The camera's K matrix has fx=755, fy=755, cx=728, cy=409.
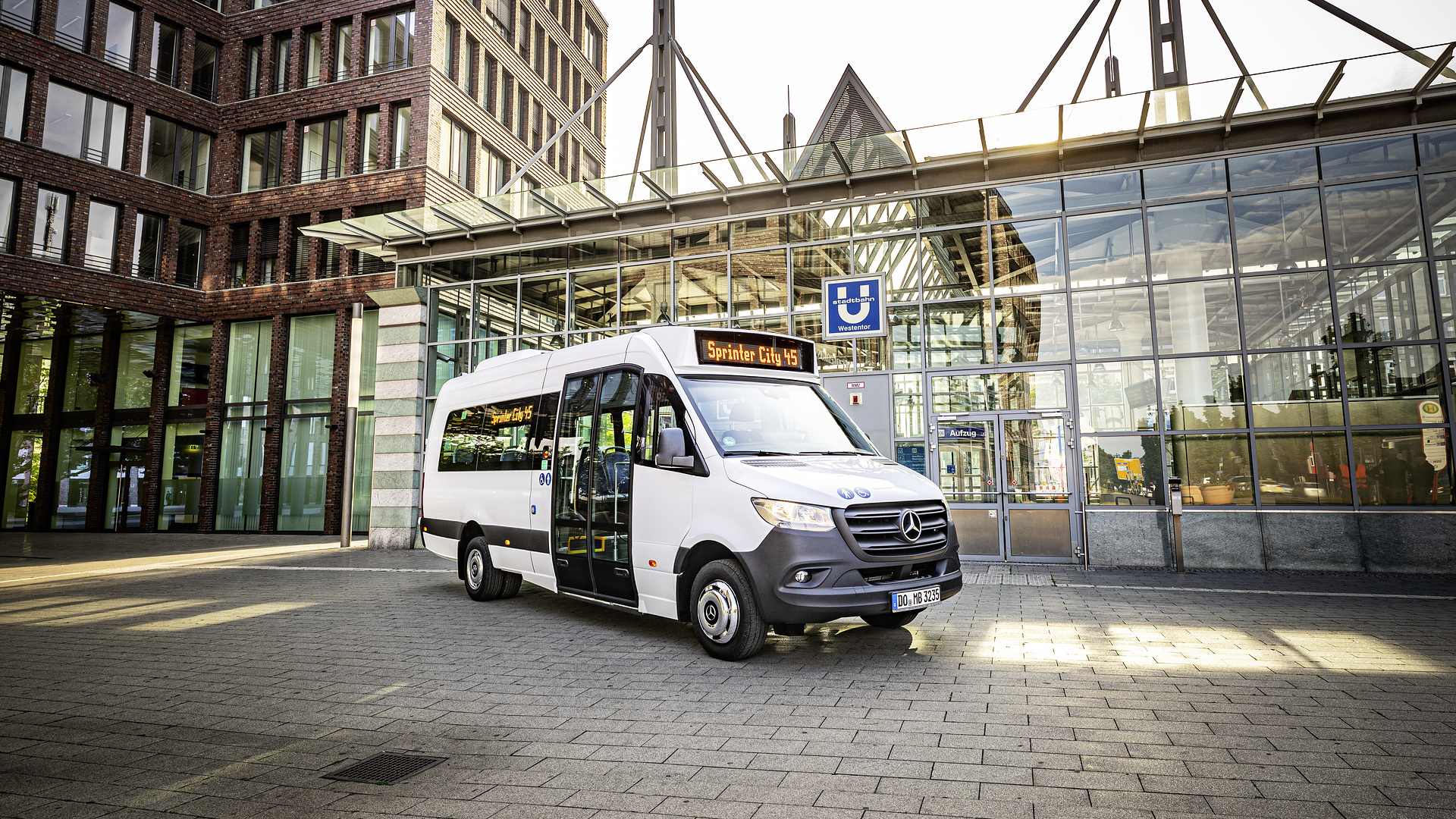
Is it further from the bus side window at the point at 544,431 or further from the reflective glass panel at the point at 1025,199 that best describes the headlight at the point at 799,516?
the reflective glass panel at the point at 1025,199

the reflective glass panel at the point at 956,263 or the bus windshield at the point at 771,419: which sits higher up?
the reflective glass panel at the point at 956,263

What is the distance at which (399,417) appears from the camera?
1744 centimetres

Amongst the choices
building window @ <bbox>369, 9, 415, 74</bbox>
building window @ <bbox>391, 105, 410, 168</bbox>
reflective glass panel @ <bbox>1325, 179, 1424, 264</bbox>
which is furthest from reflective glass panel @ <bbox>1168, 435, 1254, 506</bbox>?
building window @ <bbox>369, 9, 415, 74</bbox>

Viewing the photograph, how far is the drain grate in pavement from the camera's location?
3.57 meters

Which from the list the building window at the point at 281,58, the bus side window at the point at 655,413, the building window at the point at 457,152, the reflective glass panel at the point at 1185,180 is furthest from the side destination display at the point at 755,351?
the building window at the point at 281,58

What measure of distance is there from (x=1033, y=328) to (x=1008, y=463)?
2.32 meters

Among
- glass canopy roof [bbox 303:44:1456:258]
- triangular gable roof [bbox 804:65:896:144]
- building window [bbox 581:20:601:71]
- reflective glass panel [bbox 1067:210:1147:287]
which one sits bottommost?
reflective glass panel [bbox 1067:210:1147:287]

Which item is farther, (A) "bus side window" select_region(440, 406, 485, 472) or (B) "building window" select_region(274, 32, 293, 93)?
(B) "building window" select_region(274, 32, 293, 93)

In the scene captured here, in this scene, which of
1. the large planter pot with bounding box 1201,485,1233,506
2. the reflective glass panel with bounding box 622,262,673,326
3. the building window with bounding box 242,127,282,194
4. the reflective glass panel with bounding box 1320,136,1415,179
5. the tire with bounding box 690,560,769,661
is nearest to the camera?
the tire with bounding box 690,560,769,661

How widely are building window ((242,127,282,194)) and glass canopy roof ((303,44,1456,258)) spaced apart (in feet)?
28.9

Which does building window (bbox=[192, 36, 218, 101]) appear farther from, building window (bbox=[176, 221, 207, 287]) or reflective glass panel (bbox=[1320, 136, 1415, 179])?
reflective glass panel (bbox=[1320, 136, 1415, 179])

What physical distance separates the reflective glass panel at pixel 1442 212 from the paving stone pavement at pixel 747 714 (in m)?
5.88

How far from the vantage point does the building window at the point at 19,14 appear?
21.4 meters

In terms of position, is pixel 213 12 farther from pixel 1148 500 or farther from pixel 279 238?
pixel 1148 500
